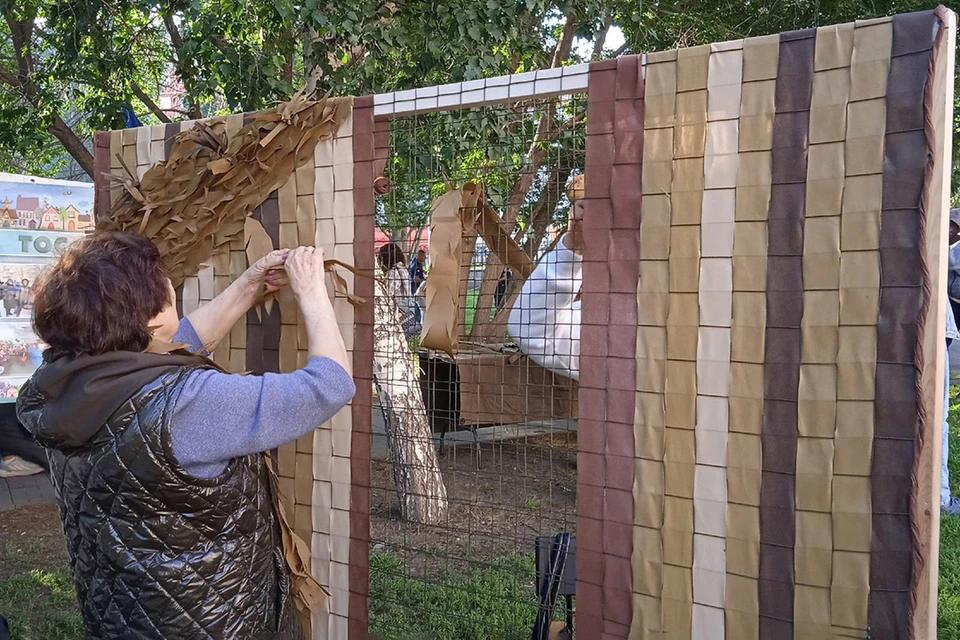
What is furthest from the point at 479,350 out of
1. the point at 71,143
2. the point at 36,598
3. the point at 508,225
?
the point at 71,143

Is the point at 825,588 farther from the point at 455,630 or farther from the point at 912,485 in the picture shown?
the point at 455,630

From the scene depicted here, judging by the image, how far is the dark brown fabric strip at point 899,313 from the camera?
1.36 m

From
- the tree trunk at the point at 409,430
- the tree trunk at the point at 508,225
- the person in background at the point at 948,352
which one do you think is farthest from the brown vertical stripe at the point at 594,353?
the person in background at the point at 948,352

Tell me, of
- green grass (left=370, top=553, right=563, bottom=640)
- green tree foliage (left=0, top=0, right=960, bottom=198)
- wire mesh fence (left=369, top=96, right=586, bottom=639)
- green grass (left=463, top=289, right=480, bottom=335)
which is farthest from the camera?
green tree foliage (left=0, top=0, right=960, bottom=198)

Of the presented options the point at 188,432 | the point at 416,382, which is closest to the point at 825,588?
the point at 188,432

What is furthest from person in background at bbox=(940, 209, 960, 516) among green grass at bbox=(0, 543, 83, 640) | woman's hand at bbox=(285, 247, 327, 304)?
green grass at bbox=(0, 543, 83, 640)

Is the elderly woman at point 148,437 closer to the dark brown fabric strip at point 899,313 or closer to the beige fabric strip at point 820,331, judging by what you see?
the beige fabric strip at point 820,331

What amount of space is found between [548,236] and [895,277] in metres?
2.40

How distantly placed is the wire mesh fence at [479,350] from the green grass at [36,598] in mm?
1325

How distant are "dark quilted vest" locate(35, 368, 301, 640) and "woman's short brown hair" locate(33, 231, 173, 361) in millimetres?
129

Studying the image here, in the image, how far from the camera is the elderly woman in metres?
1.44

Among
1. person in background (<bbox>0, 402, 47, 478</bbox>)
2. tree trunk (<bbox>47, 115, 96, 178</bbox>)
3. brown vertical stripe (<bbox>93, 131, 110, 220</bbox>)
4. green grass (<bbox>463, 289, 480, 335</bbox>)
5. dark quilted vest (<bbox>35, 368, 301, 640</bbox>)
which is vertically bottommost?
person in background (<bbox>0, 402, 47, 478</bbox>)

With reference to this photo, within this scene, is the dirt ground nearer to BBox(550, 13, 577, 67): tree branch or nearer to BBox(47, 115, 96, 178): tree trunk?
BBox(550, 13, 577, 67): tree branch

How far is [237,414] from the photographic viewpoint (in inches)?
57.2
